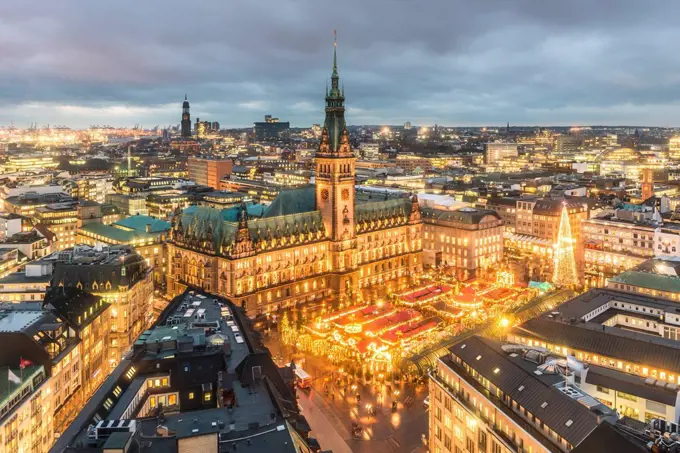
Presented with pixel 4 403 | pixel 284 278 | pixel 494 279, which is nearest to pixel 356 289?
pixel 284 278

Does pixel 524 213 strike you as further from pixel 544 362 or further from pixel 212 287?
pixel 544 362

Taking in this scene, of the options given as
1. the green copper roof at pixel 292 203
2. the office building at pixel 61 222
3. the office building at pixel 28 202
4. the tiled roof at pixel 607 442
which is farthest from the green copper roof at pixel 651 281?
the office building at pixel 28 202

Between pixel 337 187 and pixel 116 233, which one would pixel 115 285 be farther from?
pixel 116 233

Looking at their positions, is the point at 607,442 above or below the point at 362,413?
above

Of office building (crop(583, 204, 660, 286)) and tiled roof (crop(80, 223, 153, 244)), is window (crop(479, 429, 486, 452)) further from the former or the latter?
tiled roof (crop(80, 223, 153, 244))

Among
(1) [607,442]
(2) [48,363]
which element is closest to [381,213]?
(2) [48,363]
